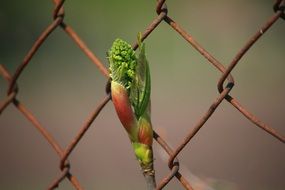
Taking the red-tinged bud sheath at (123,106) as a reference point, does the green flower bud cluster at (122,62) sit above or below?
above

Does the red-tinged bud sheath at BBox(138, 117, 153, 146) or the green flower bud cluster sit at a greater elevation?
the green flower bud cluster

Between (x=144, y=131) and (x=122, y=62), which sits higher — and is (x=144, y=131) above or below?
below

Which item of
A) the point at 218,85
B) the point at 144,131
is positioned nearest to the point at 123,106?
the point at 144,131

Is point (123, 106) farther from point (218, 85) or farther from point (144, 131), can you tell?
point (218, 85)

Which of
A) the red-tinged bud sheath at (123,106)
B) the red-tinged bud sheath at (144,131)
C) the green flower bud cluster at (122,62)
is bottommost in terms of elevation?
the red-tinged bud sheath at (144,131)

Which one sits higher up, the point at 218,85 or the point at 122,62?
the point at 122,62

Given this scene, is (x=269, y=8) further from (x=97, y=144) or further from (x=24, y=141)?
(x=24, y=141)
